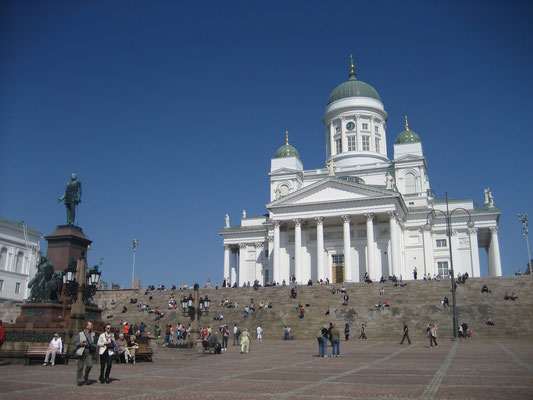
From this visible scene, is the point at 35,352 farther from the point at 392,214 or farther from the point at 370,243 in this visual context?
the point at 392,214

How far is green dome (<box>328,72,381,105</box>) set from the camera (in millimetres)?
72562

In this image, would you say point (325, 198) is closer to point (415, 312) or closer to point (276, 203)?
point (276, 203)

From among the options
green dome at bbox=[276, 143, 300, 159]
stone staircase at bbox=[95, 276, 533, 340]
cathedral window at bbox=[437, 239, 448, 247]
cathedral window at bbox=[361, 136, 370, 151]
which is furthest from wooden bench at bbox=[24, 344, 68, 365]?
cathedral window at bbox=[361, 136, 370, 151]

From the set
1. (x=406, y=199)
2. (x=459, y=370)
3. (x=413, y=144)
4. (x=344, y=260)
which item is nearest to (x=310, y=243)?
(x=344, y=260)

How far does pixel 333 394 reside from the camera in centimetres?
1083

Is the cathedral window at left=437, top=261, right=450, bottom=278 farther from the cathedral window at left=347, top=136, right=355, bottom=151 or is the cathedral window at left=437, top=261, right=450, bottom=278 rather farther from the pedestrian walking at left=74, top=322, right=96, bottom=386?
the pedestrian walking at left=74, top=322, right=96, bottom=386

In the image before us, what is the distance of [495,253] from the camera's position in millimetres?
58000

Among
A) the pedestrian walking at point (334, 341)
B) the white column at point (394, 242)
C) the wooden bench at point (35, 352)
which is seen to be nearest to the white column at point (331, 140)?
the white column at point (394, 242)

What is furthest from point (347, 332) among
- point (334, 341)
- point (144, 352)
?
point (144, 352)

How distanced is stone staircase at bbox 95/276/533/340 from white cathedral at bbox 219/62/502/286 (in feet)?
24.1

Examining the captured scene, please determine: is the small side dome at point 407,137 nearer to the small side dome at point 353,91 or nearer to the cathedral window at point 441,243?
the small side dome at point 353,91

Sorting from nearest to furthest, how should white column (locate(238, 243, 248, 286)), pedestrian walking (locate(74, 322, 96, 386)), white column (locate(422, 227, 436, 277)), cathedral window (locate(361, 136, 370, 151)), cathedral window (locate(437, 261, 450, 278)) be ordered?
1. pedestrian walking (locate(74, 322, 96, 386))
2. cathedral window (locate(437, 261, 450, 278))
3. white column (locate(422, 227, 436, 277))
4. white column (locate(238, 243, 248, 286))
5. cathedral window (locate(361, 136, 370, 151))

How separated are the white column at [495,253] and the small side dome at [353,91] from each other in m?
25.0

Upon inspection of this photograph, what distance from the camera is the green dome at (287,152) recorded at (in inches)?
2781
